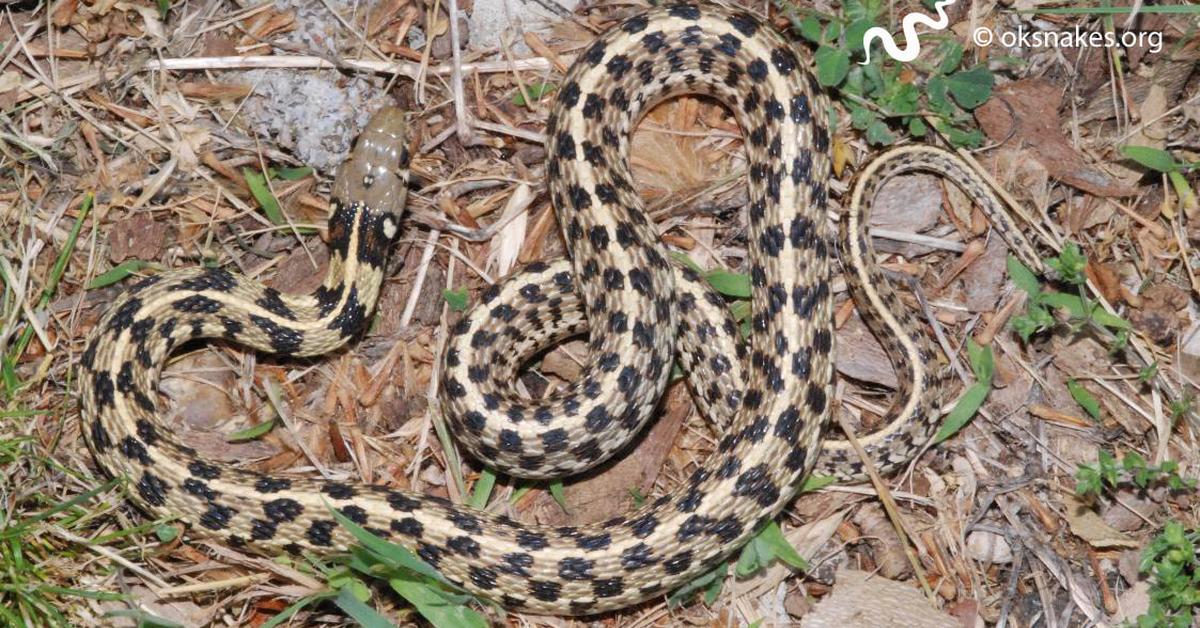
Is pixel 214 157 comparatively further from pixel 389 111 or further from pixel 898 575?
pixel 898 575

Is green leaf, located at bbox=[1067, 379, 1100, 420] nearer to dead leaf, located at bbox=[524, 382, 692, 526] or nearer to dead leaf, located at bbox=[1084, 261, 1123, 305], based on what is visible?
dead leaf, located at bbox=[1084, 261, 1123, 305]

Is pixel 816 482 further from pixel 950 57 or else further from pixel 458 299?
pixel 950 57

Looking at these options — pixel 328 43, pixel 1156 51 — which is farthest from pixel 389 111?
pixel 1156 51

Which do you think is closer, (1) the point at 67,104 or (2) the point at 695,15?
(2) the point at 695,15

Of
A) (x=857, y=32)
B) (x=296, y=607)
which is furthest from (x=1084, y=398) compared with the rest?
(x=296, y=607)

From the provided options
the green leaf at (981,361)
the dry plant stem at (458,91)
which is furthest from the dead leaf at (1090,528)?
the dry plant stem at (458,91)

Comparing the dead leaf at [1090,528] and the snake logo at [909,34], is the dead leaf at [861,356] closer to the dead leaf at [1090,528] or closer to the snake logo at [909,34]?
the dead leaf at [1090,528]

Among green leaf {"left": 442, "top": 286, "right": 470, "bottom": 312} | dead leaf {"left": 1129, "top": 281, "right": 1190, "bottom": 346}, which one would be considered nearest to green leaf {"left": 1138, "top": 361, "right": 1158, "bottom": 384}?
dead leaf {"left": 1129, "top": 281, "right": 1190, "bottom": 346}
